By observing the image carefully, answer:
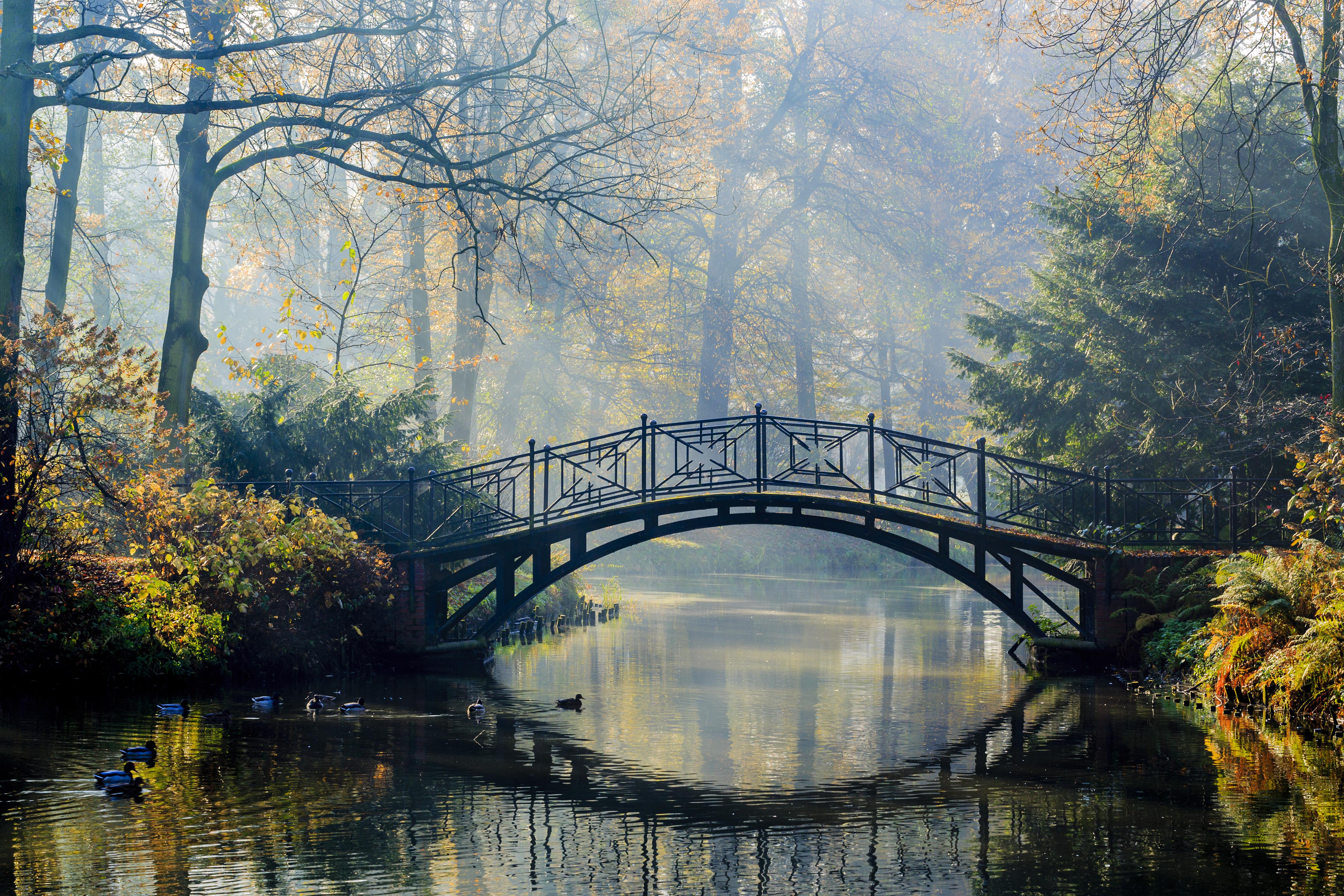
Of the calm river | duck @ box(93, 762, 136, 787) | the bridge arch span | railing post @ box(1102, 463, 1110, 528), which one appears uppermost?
railing post @ box(1102, 463, 1110, 528)

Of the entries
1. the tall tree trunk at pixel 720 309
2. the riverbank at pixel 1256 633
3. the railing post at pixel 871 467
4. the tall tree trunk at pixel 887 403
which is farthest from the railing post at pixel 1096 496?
the tall tree trunk at pixel 887 403

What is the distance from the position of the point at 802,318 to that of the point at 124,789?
3088cm

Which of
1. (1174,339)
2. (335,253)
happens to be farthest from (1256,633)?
(335,253)

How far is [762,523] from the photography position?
56.3 ft

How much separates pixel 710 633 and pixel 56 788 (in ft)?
41.2

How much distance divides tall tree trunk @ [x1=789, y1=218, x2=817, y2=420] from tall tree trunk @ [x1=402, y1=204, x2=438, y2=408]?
1296 centimetres

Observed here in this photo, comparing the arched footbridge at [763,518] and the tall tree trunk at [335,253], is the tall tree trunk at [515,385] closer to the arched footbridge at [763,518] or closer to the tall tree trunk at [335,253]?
the tall tree trunk at [335,253]

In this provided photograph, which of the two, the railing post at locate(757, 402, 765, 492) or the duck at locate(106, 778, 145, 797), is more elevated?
the railing post at locate(757, 402, 765, 492)

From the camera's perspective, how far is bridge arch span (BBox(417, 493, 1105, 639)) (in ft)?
55.0

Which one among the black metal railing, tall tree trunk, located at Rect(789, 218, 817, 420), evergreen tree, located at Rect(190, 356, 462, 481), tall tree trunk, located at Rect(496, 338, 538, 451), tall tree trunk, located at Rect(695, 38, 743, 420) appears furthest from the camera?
tall tree trunk, located at Rect(789, 218, 817, 420)

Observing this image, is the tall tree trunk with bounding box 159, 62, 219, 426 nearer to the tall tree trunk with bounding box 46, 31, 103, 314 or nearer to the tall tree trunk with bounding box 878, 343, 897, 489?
the tall tree trunk with bounding box 46, 31, 103, 314

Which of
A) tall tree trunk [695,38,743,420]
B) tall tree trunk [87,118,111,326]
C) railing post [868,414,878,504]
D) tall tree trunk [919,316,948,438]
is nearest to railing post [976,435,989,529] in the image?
railing post [868,414,878,504]

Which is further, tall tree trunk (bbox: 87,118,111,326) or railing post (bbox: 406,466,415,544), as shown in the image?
tall tree trunk (bbox: 87,118,111,326)

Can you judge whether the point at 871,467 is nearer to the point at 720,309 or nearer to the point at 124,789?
the point at 124,789
